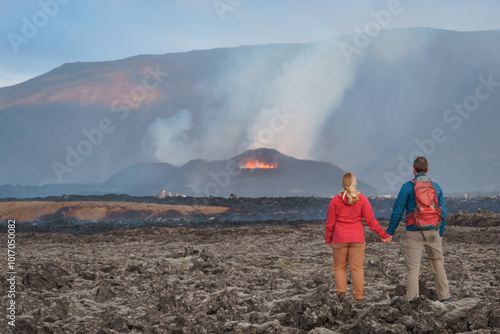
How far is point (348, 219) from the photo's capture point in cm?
723

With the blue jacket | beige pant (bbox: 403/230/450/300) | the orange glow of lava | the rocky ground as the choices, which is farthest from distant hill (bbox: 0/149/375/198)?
the blue jacket

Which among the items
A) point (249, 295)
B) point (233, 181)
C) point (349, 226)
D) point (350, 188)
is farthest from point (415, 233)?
point (233, 181)

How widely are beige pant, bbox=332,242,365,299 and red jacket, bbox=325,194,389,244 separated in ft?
0.38

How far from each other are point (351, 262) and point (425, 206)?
49.7 inches

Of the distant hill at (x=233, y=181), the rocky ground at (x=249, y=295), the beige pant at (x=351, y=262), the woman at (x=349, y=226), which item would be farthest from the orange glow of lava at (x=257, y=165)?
the woman at (x=349, y=226)

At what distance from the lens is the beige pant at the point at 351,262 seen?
23.9 ft

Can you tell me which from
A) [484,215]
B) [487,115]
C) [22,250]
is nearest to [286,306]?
[22,250]

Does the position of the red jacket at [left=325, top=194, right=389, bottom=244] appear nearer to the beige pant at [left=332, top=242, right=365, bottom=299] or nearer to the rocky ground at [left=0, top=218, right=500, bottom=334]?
the beige pant at [left=332, top=242, right=365, bottom=299]

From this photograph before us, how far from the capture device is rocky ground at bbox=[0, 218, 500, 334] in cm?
625

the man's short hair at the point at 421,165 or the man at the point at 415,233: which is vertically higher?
the man's short hair at the point at 421,165

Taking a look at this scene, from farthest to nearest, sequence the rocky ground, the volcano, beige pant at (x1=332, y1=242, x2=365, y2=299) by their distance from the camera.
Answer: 1. the volcano
2. beige pant at (x1=332, y1=242, x2=365, y2=299)
3. the rocky ground

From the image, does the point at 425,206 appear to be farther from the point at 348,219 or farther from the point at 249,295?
the point at 249,295

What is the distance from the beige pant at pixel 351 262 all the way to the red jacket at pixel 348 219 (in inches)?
4.5

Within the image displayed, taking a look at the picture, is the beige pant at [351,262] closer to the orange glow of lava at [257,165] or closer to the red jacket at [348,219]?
the red jacket at [348,219]
